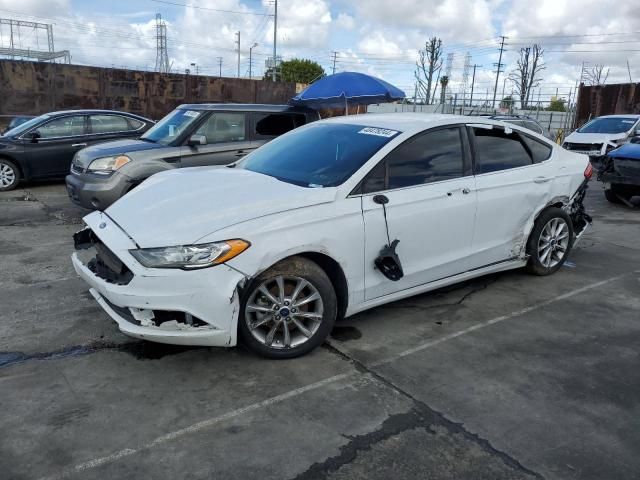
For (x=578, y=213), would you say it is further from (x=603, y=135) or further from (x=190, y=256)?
(x=603, y=135)

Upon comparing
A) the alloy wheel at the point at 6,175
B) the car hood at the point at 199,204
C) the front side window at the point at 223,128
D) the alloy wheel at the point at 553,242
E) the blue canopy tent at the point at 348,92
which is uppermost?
the blue canopy tent at the point at 348,92

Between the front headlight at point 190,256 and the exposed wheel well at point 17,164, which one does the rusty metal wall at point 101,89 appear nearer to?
the exposed wheel well at point 17,164

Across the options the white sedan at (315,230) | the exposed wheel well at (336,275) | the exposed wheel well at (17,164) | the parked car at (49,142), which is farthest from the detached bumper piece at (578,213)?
the exposed wheel well at (17,164)

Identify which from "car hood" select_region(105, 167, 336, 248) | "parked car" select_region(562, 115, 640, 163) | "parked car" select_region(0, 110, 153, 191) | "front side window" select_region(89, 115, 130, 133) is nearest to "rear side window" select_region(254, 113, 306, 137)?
"parked car" select_region(0, 110, 153, 191)

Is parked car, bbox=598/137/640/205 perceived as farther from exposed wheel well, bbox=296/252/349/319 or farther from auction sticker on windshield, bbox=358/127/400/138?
exposed wheel well, bbox=296/252/349/319

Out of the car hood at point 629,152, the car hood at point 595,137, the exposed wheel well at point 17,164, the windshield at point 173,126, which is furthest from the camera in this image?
the car hood at point 595,137

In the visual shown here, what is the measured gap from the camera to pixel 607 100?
78.2 feet

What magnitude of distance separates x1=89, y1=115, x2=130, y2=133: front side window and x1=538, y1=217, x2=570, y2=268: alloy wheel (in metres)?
8.31

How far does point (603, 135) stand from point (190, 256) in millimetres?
15260

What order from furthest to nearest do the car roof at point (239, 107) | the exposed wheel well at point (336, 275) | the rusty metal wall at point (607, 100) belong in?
the rusty metal wall at point (607, 100) → the car roof at point (239, 107) → the exposed wheel well at point (336, 275)

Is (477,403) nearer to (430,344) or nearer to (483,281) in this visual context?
(430,344)

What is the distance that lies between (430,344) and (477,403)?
2.61ft

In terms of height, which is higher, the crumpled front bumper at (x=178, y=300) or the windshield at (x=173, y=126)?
the windshield at (x=173, y=126)

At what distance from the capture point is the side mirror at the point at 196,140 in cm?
731
